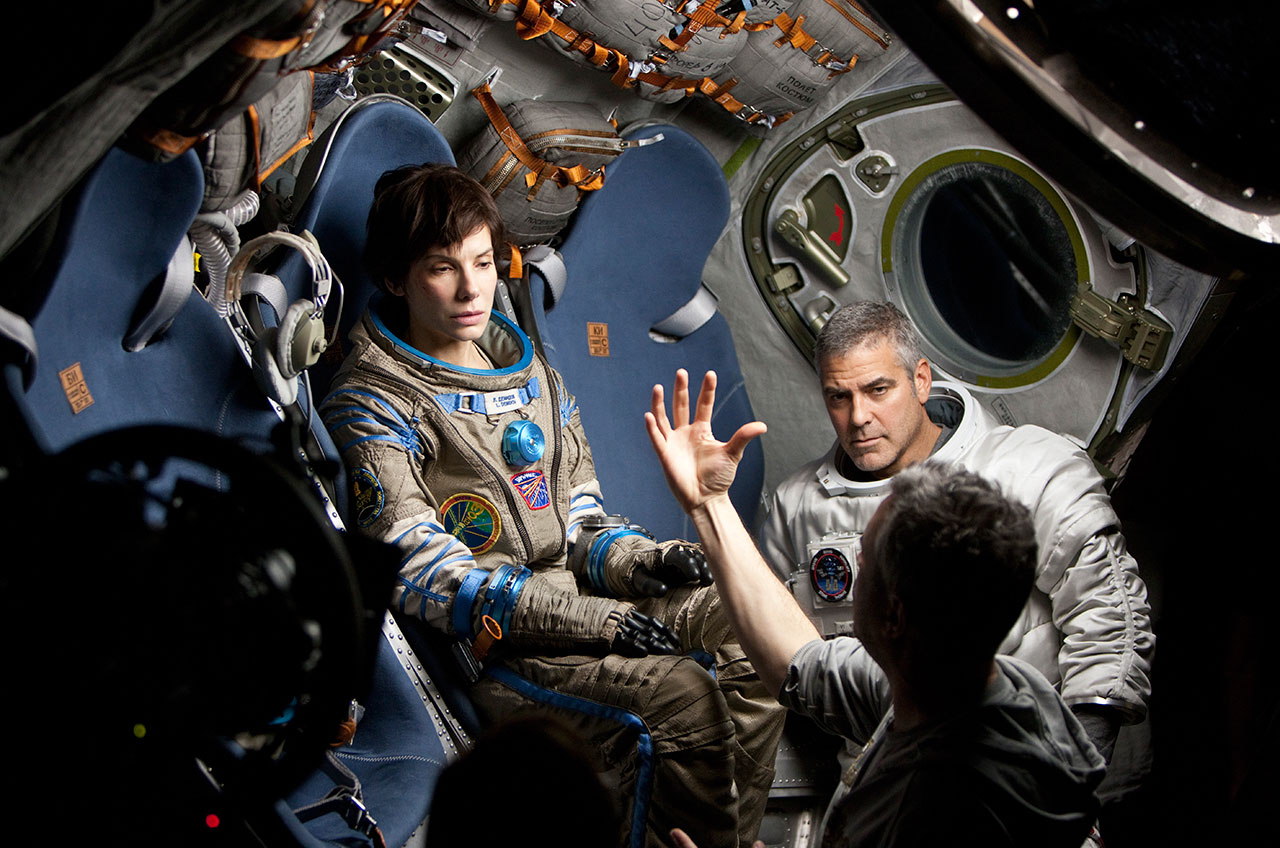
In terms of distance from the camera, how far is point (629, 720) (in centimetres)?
204

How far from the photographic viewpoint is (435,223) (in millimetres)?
2195

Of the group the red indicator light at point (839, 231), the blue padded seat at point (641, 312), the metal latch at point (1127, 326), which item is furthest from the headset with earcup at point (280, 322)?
the metal latch at point (1127, 326)

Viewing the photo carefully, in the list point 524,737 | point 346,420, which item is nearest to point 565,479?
point 346,420

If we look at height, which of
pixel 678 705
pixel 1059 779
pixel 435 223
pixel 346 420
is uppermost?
pixel 435 223

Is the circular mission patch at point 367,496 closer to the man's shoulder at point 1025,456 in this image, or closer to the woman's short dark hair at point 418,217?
the woman's short dark hair at point 418,217

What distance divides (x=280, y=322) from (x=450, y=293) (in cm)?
37

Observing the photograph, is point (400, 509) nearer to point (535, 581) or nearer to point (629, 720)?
point (535, 581)

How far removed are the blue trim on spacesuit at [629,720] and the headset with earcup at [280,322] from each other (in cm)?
72

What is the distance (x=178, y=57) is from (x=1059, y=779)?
1.36 m

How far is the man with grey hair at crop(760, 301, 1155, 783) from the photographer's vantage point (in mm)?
2229

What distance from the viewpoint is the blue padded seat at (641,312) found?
10.3 ft

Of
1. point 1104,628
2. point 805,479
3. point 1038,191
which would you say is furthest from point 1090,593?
point 1038,191

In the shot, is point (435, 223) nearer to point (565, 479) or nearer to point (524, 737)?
point (565, 479)

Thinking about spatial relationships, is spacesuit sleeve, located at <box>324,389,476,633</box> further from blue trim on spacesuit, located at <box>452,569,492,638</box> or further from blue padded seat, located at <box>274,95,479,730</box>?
blue padded seat, located at <box>274,95,479,730</box>
